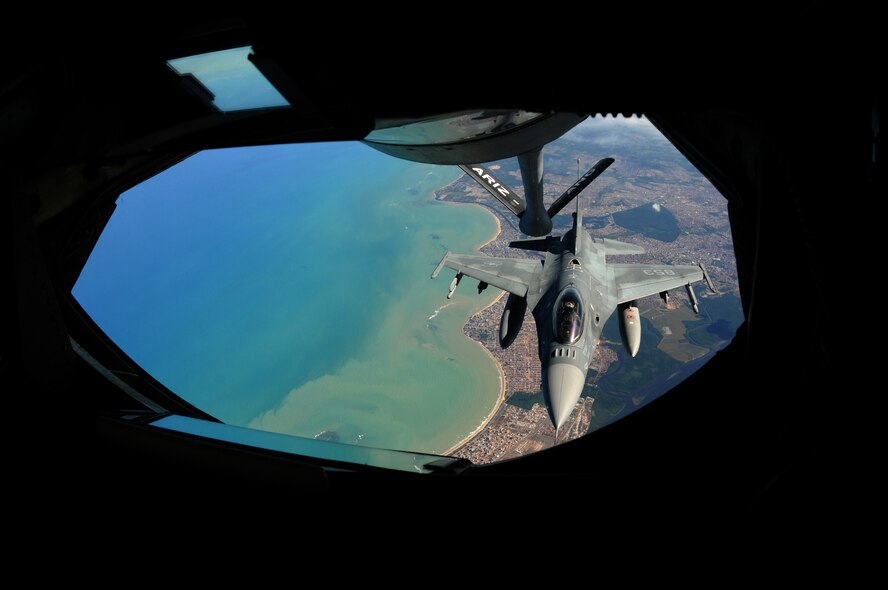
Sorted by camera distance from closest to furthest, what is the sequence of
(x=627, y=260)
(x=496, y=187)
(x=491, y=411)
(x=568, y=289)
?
(x=568, y=289) < (x=496, y=187) < (x=491, y=411) < (x=627, y=260)

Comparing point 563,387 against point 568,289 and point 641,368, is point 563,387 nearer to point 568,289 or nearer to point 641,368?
point 568,289

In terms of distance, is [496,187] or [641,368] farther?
[641,368]

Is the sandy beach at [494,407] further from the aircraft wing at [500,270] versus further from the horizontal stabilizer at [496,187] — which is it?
the horizontal stabilizer at [496,187]

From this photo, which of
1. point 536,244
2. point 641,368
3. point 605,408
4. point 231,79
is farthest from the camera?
point 641,368

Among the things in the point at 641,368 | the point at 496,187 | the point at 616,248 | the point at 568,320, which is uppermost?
the point at 496,187

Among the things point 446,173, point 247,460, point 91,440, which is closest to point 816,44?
point 247,460

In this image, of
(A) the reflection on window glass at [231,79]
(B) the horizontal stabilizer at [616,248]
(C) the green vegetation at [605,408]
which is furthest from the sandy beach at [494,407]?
(A) the reflection on window glass at [231,79]

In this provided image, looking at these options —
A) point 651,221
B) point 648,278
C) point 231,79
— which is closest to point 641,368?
point 648,278

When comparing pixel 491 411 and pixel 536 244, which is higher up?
pixel 536 244
